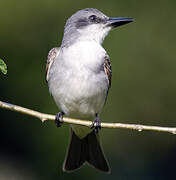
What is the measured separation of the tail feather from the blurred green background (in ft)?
5.63

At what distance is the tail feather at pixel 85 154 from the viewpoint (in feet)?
20.9

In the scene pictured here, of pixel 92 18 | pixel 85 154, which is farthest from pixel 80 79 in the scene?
pixel 85 154

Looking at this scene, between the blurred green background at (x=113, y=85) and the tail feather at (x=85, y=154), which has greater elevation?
the blurred green background at (x=113, y=85)

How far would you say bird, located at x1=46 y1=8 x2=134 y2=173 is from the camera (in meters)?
6.06

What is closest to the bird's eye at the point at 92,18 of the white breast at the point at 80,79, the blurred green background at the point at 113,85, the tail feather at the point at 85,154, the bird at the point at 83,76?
the bird at the point at 83,76

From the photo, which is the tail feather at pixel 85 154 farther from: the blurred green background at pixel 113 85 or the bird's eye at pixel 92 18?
the blurred green background at pixel 113 85

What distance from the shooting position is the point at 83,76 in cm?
602

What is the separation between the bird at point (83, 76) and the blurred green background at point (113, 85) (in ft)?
6.61

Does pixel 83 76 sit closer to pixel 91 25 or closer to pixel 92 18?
pixel 91 25

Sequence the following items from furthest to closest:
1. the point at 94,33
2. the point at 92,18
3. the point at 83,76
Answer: the point at 92,18 → the point at 94,33 → the point at 83,76

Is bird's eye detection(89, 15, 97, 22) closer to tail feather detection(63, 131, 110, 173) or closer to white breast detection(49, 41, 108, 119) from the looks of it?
white breast detection(49, 41, 108, 119)

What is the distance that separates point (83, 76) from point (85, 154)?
94 centimetres

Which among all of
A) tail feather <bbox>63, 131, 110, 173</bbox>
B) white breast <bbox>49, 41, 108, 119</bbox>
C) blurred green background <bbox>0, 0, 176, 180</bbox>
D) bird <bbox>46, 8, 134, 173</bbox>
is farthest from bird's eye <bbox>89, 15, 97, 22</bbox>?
blurred green background <bbox>0, 0, 176, 180</bbox>

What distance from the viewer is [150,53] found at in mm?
9133
